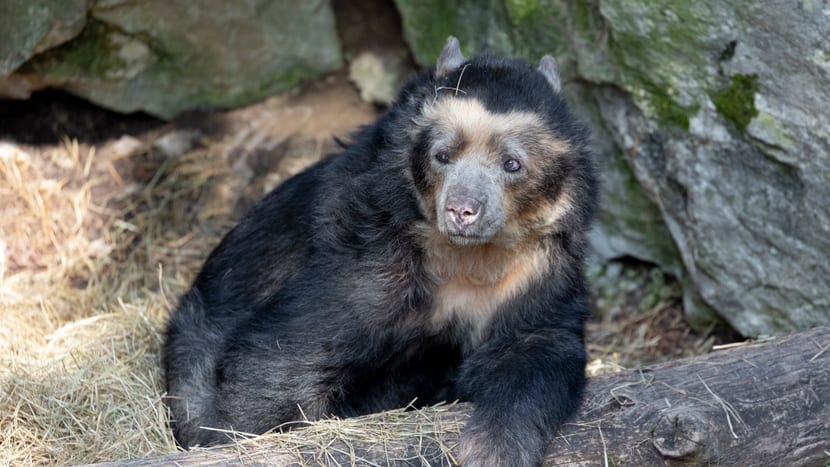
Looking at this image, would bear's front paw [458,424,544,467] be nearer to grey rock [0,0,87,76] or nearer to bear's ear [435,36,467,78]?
bear's ear [435,36,467,78]

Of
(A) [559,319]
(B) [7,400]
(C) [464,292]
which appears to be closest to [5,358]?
(B) [7,400]

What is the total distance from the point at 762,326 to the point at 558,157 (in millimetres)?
2451

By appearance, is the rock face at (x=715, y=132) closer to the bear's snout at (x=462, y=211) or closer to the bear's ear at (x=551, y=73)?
the bear's ear at (x=551, y=73)

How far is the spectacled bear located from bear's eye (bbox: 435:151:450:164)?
10mm

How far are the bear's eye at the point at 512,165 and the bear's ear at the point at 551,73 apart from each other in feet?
2.01

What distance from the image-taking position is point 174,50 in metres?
7.95

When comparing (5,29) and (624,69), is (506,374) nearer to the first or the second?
(624,69)

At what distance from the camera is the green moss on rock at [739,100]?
607 centimetres

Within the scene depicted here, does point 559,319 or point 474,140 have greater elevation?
point 474,140

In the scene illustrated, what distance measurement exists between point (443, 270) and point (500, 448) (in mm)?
985

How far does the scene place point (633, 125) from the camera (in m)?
6.94

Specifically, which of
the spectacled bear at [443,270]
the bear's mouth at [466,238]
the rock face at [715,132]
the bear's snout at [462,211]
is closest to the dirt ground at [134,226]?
the rock face at [715,132]

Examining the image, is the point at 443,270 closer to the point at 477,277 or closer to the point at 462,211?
the point at 477,277

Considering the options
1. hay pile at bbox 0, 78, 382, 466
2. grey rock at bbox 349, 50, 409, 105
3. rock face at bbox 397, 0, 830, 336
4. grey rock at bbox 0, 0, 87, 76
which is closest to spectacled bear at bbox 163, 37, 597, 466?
hay pile at bbox 0, 78, 382, 466
